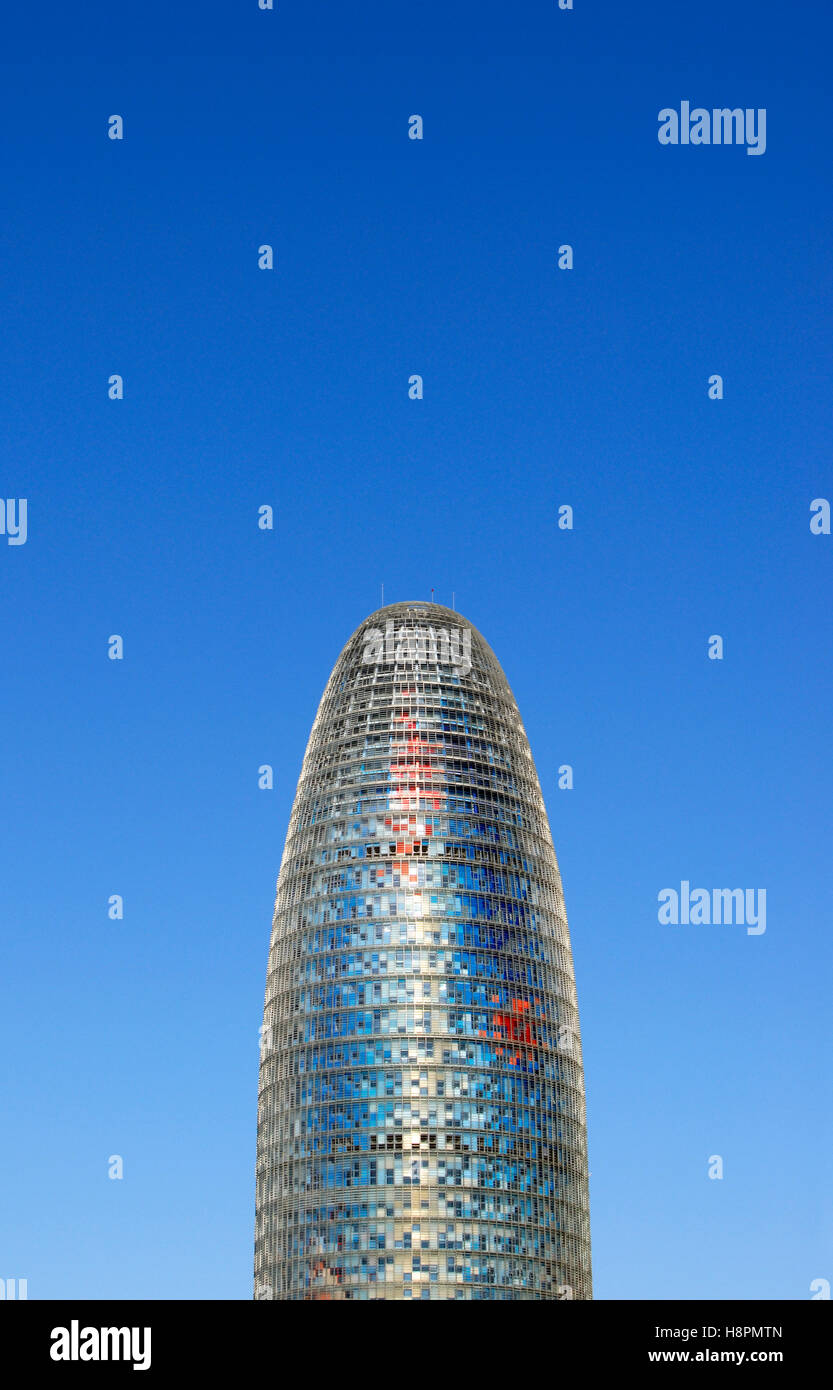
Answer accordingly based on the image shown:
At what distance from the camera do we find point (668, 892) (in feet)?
577
